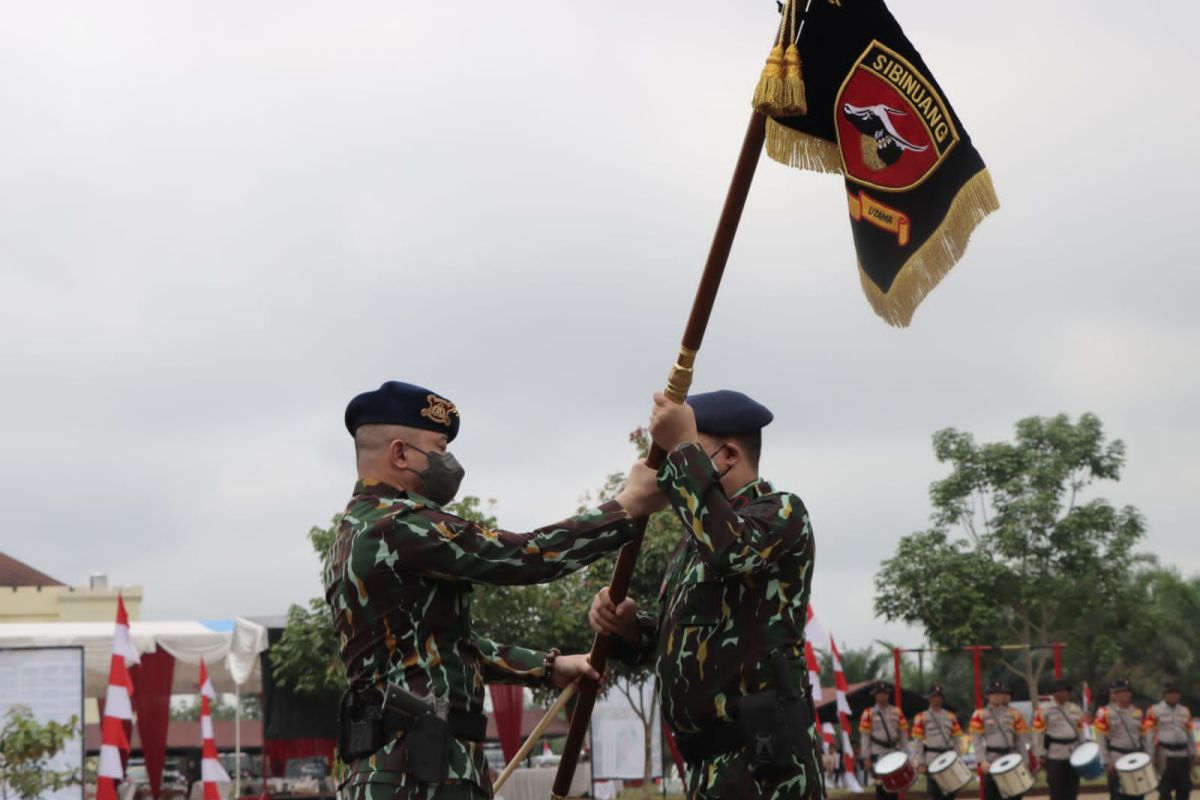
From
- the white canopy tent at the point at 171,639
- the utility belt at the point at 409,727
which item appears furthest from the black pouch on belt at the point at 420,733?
the white canopy tent at the point at 171,639

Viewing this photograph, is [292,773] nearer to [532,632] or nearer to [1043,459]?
[532,632]

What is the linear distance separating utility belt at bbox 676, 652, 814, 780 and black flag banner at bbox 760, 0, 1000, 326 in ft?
4.04

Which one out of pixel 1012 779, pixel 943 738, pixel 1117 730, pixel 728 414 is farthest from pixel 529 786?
pixel 728 414

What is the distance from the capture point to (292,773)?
138ft

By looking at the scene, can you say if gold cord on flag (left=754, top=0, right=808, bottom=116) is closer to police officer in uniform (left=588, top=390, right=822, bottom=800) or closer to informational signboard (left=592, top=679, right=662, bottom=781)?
police officer in uniform (left=588, top=390, right=822, bottom=800)

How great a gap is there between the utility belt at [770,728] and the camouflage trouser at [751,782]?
0.08 feet

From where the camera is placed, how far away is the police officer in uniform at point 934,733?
2225cm

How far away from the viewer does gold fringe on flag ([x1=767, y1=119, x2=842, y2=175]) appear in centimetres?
475

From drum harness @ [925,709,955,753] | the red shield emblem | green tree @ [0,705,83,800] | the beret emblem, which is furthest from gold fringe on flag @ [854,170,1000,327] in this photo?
drum harness @ [925,709,955,753]

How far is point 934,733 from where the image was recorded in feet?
73.7

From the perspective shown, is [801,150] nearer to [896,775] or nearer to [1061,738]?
[896,775]

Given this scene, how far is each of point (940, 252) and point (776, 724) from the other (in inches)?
60.7

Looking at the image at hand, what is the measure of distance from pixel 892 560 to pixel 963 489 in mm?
2639

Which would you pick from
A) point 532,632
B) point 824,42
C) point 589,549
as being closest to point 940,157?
point 824,42
